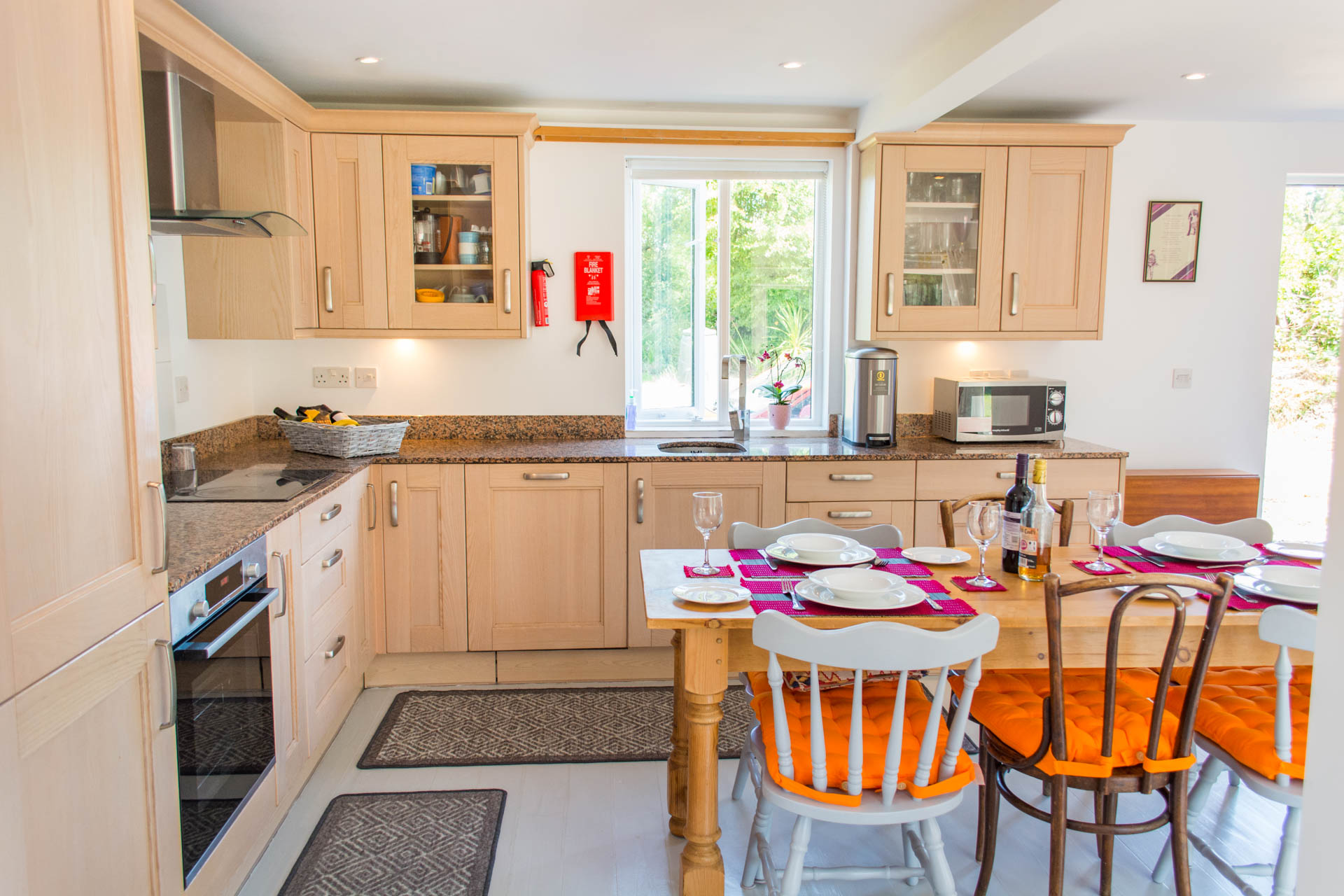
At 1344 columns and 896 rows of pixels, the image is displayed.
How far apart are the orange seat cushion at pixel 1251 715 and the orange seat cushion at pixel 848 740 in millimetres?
577

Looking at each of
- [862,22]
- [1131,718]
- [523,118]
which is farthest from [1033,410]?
[523,118]

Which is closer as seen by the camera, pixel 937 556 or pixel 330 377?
pixel 937 556

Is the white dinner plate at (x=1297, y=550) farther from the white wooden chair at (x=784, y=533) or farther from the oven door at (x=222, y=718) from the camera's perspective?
the oven door at (x=222, y=718)

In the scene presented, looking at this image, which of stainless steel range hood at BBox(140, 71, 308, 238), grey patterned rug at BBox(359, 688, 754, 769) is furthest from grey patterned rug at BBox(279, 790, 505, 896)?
stainless steel range hood at BBox(140, 71, 308, 238)

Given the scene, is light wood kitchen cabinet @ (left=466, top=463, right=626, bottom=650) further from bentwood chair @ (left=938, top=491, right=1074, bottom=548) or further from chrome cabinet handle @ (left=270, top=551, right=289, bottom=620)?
bentwood chair @ (left=938, top=491, right=1074, bottom=548)

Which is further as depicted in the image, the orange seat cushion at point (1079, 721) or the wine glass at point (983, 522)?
the wine glass at point (983, 522)

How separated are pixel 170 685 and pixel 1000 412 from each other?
3226 millimetres

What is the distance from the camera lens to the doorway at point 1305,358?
4297 millimetres

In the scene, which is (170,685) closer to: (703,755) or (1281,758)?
(703,755)

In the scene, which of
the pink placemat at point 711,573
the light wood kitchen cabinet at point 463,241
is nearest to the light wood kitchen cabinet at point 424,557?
the light wood kitchen cabinet at point 463,241

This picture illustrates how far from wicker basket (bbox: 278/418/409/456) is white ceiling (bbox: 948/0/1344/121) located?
2668mm

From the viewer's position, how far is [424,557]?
350 centimetres

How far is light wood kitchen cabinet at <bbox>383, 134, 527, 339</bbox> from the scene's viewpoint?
3.60 metres

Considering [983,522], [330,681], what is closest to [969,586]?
[983,522]
